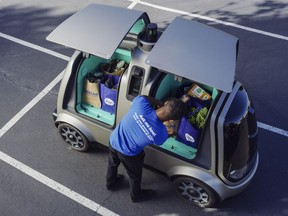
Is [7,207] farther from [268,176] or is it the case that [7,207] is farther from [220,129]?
[268,176]

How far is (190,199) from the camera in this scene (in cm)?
467

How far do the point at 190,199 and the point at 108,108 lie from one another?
1.70 m

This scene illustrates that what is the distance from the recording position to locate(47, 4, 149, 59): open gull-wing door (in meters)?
3.99

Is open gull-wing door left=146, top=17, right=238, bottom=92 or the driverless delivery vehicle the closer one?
open gull-wing door left=146, top=17, right=238, bottom=92

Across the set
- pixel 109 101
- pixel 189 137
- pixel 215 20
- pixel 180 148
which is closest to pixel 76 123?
pixel 109 101

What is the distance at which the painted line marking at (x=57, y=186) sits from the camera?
475 cm

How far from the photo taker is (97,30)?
13.8ft

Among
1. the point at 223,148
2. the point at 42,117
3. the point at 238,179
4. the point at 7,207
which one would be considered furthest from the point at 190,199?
the point at 42,117

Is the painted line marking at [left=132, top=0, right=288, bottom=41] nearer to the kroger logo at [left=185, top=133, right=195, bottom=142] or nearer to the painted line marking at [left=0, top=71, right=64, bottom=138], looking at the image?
the painted line marking at [left=0, top=71, right=64, bottom=138]

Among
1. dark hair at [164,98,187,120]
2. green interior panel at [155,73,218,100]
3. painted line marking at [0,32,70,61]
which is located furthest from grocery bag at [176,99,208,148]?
painted line marking at [0,32,70,61]

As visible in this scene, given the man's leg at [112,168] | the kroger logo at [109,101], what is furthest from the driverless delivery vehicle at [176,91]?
the man's leg at [112,168]

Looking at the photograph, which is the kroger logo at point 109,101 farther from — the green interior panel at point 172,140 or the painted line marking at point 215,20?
the painted line marking at point 215,20

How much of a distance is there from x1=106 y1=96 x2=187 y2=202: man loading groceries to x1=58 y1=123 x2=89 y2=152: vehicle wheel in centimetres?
85

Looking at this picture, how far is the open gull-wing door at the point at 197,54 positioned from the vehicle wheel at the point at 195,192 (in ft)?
4.59
